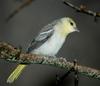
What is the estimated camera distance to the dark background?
3146mm

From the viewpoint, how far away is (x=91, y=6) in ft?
11.1

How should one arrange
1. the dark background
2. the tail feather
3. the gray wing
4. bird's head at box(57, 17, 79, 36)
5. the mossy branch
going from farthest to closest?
the dark background → bird's head at box(57, 17, 79, 36) → the gray wing → the tail feather → the mossy branch

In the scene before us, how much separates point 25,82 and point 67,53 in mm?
379

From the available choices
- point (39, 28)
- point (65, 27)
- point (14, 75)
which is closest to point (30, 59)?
point (14, 75)

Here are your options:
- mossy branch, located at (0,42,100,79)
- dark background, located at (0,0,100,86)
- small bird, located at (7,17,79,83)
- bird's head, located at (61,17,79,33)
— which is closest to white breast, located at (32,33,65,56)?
small bird, located at (7,17,79,83)

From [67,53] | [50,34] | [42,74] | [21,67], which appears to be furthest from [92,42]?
[21,67]

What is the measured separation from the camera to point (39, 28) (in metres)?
3.26

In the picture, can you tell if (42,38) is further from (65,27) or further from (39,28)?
(39,28)

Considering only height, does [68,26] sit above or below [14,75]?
above

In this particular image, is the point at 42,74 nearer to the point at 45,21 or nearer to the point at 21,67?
the point at 45,21

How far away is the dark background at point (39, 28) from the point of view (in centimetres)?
315

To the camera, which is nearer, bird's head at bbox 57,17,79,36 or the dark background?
bird's head at bbox 57,17,79,36

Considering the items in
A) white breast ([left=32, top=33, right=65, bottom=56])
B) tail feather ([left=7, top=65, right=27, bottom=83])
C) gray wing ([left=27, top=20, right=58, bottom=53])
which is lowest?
tail feather ([left=7, top=65, right=27, bottom=83])

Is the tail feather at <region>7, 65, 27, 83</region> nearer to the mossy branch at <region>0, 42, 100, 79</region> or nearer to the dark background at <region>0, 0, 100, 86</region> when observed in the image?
the mossy branch at <region>0, 42, 100, 79</region>
